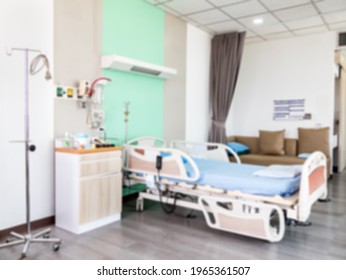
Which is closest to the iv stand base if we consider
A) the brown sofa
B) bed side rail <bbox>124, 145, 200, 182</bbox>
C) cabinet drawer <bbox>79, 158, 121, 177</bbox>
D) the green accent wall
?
cabinet drawer <bbox>79, 158, 121, 177</bbox>

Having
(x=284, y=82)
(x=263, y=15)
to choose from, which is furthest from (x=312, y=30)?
(x=263, y=15)

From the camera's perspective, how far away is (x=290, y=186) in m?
2.74

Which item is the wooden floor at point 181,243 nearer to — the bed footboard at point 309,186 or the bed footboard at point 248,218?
the bed footboard at point 248,218

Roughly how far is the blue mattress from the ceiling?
2.50m

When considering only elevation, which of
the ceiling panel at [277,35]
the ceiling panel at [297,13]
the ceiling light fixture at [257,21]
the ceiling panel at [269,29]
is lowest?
the ceiling panel at [297,13]

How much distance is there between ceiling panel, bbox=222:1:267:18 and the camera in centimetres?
437

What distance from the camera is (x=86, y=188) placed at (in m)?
3.05

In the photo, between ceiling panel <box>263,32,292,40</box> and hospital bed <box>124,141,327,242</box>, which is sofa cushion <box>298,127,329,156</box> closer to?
ceiling panel <box>263,32,292,40</box>

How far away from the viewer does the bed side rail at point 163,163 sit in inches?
126

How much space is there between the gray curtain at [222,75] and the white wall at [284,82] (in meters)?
0.90

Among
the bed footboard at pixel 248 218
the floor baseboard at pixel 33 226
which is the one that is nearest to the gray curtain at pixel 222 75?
the bed footboard at pixel 248 218

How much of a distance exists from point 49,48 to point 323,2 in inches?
146

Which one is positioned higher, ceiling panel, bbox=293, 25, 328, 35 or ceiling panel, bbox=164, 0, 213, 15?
ceiling panel, bbox=293, 25, 328, 35

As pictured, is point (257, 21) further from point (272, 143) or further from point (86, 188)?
point (86, 188)
